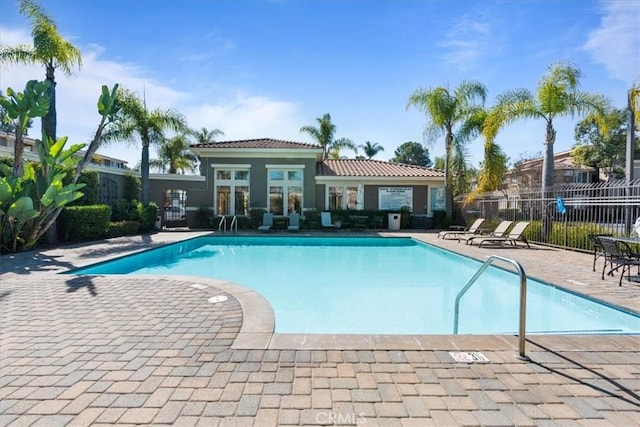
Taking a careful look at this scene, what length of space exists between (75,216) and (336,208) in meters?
13.2

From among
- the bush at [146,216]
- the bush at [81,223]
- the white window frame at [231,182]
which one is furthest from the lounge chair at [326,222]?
the bush at [81,223]

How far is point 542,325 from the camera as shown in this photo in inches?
213

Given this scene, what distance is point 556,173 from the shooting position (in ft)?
98.2

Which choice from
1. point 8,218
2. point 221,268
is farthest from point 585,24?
point 8,218

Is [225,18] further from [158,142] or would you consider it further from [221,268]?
[158,142]

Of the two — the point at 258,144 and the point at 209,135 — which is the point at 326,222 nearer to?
the point at 258,144

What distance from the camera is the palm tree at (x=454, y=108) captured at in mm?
18453

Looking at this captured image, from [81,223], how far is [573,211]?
18.0 meters

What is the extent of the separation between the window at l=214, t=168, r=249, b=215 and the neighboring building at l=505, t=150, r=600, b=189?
15037 millimetres

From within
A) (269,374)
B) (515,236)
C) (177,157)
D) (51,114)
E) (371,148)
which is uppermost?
(371,148)

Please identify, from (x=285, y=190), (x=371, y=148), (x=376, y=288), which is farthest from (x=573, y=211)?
(x=371, y=148)

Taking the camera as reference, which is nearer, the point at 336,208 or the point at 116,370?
the point at 116,370

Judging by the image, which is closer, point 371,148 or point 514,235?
point 514,235

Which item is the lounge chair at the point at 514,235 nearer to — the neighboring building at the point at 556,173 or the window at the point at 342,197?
the neighboring building at the point at 556,173
